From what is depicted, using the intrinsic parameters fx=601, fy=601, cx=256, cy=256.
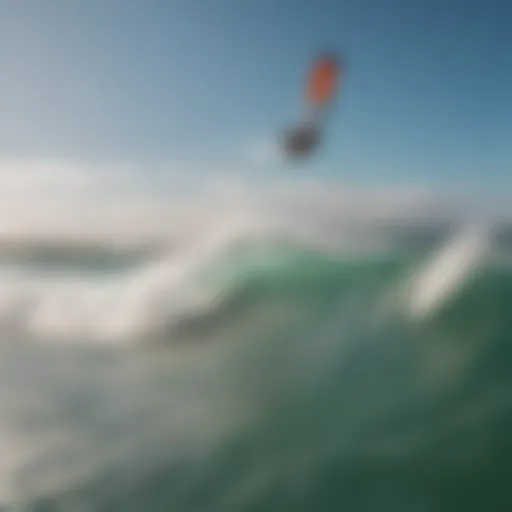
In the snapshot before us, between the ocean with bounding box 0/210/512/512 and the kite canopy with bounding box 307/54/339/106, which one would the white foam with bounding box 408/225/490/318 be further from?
the kite canopy with bounding box 307/54/339/106

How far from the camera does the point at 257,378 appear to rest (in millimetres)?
2750

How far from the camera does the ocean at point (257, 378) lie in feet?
7.71

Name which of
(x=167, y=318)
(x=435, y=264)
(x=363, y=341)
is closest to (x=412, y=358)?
(x=363, y=341)

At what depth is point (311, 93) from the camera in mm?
2451

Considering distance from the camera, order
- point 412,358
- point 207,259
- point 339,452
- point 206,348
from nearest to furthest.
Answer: point 339,452
point 412,358
point 206,348
point 207,259

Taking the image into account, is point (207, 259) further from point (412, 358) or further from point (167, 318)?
point (412, 358)

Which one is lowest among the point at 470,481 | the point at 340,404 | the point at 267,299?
the point at 470,481

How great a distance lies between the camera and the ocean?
2.35 meters

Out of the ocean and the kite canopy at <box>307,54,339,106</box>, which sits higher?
the kite canopy at <box>307,54,339,106</box>

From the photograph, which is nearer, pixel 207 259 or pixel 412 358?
pixel 412 358

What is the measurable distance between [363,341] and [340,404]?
1.06 feet

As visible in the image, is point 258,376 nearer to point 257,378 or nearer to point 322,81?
point 257,378

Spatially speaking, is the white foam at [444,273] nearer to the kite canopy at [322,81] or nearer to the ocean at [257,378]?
the ocean at [257,378]

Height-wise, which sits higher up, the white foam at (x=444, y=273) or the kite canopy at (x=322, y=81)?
the kite canopy at (x=322, y=81)
